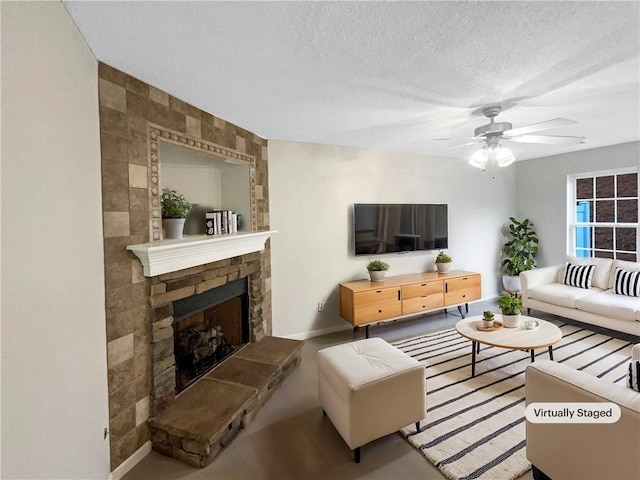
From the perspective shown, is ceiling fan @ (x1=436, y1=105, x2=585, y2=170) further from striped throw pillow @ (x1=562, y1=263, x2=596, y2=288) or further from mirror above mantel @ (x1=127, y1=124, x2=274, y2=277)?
striped throw pillow @ (x1=562, y1=263, x2=596, y2=288)

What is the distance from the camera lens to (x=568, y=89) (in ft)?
7.11

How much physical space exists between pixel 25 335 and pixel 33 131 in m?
0.68

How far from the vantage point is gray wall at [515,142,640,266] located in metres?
4.32

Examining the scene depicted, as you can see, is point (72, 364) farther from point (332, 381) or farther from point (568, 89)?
point (568, 89)

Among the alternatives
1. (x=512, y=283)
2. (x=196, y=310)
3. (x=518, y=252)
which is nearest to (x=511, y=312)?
(x=512, y=283)

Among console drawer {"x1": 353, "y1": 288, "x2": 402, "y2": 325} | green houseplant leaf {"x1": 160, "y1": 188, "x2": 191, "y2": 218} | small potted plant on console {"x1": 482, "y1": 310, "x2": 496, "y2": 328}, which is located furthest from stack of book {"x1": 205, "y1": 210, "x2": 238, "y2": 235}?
small potted plant on console {"x1": 482, "y1": 310, "x2": 496, "y2": 328}

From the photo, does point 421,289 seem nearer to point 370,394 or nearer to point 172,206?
point 370,394

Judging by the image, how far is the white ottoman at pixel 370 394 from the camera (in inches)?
70.7

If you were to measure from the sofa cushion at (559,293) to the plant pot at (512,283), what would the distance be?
674mm

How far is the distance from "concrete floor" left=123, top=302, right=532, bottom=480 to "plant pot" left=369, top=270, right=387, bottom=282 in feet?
5.85

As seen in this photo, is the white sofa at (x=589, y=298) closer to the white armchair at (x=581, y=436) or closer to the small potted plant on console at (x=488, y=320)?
the small potted plant on console at (x=488, y=320)

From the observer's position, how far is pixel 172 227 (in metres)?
2.22

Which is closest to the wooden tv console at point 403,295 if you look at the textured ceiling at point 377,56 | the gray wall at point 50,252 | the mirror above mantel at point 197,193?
the mirror above mantel at point 197,193

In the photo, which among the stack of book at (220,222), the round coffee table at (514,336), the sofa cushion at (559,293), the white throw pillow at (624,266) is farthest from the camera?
the sofa cushion at (559,293)
